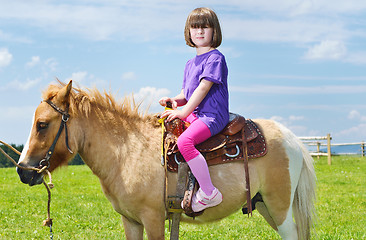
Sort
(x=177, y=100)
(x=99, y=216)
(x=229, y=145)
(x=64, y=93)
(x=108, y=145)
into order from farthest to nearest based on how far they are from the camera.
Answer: (x=99, y=216)
(x=177, y=100)
(x=229, y=145)
(x=108, y=145)
(x=64, y=93)

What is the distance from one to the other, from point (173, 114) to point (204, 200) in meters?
1.00

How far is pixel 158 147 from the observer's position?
442 cm

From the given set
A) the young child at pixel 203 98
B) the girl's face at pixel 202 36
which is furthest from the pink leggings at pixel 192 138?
the girl's face at pixel 202 36

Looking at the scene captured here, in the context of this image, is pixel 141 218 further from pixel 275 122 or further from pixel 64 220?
pixel 64 220

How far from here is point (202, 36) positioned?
436 centimetres

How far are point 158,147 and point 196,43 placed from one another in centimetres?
127

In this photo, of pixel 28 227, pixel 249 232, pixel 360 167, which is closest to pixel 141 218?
pixel 249 232

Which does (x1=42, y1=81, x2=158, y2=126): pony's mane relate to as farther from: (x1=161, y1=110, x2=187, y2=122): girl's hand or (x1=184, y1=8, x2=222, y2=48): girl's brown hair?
(x1=184, y1=8, x2=222, y2=48): girl's brown hair

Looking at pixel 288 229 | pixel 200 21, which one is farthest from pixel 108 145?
pixel 288 229

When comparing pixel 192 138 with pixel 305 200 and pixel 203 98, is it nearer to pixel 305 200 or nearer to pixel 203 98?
pixel 203 98

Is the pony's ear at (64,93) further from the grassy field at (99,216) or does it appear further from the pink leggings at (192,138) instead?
the pink leggings at (192,138)

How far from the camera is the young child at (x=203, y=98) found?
13.6 ft

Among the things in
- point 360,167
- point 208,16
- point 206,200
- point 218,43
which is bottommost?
point 360,167

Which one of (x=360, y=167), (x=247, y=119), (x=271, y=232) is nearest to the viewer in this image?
(x=247, y=119)
